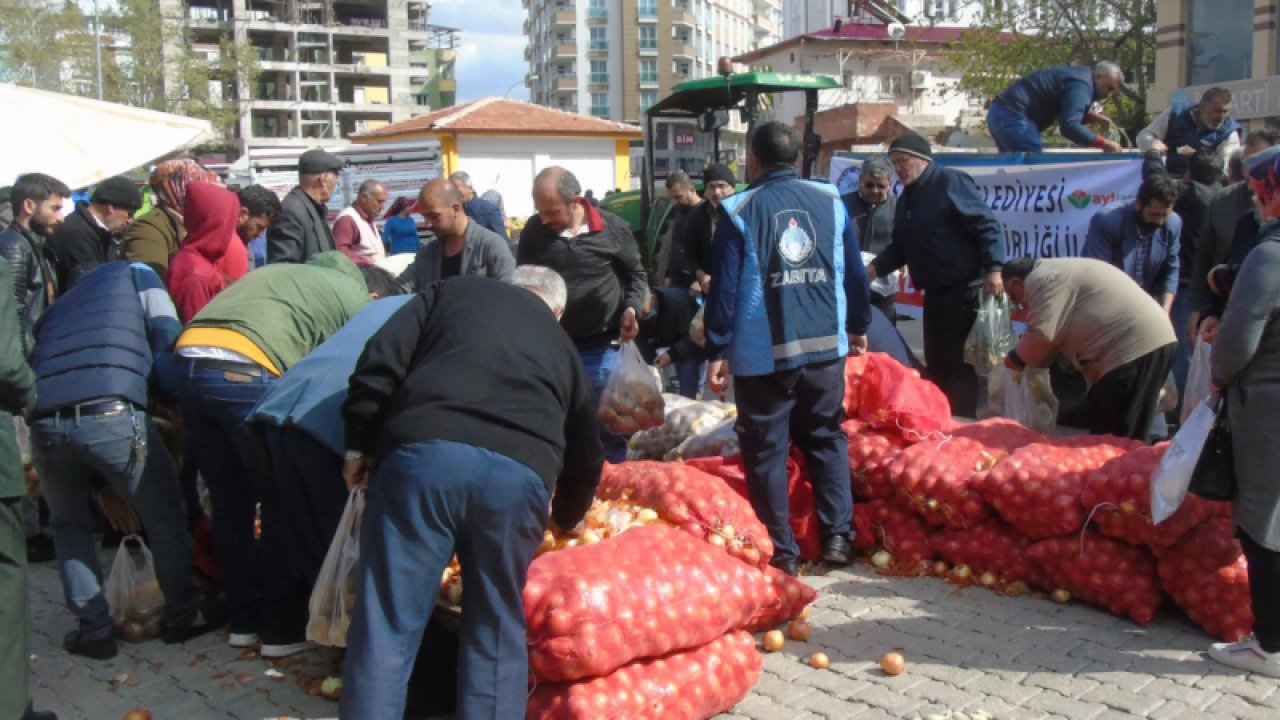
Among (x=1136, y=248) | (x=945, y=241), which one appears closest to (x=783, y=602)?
(x=945, y=241)

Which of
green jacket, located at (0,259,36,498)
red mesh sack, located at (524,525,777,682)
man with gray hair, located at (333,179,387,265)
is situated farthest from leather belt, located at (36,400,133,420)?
man with gray hair, located at (333,179,387,265)

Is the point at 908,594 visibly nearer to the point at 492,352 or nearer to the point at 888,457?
the point at 888,457

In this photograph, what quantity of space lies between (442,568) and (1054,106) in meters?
7.46

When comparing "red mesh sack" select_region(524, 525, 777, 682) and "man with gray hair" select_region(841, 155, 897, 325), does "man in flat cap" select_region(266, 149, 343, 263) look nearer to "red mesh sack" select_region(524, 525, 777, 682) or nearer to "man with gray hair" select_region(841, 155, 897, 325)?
"red mesh sack" select_region(524, 525, 777, 682)

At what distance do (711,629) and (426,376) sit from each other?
1359 mm

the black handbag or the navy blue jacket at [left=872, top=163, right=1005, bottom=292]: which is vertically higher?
the navy blue jacket at [left=872, top=163, right=1005, bottom=292]

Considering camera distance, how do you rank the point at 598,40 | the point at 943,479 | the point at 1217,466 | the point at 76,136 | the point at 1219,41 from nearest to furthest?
the point at 1217,466
the point at 943,479
the point at 76,136
the point at 1219,41
the point at 598,40

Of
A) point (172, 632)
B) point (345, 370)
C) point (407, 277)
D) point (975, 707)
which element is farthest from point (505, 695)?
point (407, 277)

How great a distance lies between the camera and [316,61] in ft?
257

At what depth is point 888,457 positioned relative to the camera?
4.90 metres

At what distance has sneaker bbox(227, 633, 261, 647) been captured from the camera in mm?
4285

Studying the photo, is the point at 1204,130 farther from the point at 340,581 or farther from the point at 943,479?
the point at 340,581

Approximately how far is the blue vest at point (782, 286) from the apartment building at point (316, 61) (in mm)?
73216

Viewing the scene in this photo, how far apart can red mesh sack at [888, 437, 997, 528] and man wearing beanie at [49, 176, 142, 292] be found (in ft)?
15.6
